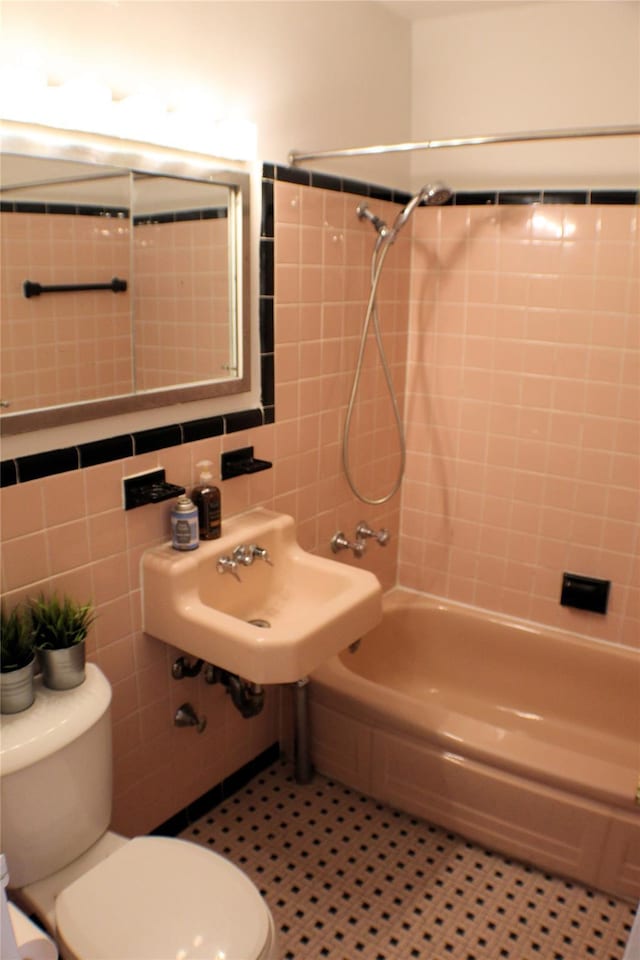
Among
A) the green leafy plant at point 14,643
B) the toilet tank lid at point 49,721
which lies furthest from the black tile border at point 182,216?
the toilet tank lid at point 49,721

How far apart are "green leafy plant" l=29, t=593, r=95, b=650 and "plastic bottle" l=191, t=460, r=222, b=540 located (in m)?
0.43

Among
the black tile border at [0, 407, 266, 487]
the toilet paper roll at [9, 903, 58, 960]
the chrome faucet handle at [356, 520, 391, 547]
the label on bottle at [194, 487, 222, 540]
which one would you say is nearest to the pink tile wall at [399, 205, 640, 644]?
the chrome faucet handle at [356, 520, 391, 547]

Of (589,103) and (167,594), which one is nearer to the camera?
(167,594)

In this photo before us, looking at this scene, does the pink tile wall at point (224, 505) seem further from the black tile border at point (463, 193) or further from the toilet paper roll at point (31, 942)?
the toilet paper roll at point (31, 942)

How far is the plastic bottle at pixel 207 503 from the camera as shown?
194 cm

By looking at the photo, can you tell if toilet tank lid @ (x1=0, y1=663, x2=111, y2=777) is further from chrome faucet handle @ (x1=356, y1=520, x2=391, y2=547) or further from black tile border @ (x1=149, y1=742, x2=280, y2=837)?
chrome faucet handle @ (x1=356, y1=520, x2=391, y2=547)

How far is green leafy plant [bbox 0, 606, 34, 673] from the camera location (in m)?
1.46

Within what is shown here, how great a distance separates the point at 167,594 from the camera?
6.05ft

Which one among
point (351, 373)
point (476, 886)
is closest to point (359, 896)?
point (476, 886)

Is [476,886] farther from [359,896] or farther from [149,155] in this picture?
[149,155]

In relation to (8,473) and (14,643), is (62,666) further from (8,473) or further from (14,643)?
(8,473)

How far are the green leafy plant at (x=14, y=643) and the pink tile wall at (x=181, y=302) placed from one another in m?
0.61

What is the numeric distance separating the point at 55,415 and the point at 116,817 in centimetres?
108

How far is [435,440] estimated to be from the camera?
9.05 feet
